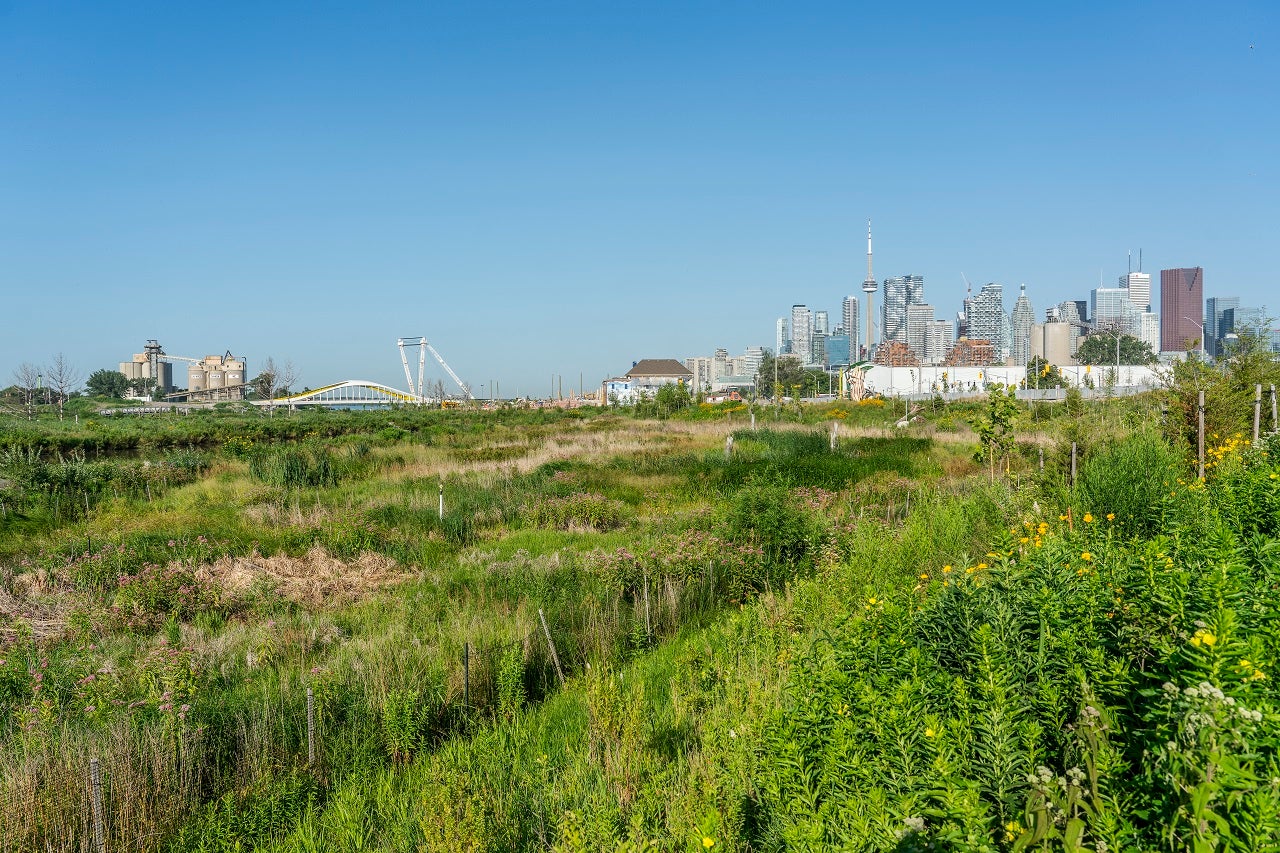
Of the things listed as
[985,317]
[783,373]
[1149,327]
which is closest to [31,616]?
[783,373]

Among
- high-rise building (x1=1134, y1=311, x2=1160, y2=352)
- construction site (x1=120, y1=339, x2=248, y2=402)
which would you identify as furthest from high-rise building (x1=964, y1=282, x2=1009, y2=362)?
construction site (x1=120, y1=339, x2=248, y2=402)

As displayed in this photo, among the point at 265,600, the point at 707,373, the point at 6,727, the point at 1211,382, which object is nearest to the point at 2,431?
the point at 265,600

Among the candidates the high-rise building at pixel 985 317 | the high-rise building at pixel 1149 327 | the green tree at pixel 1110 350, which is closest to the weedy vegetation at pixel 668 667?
the green tree at pixel 1110 350

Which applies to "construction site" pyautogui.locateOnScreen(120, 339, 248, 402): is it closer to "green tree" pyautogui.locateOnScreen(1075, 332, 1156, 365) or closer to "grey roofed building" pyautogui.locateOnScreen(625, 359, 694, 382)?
"grey roofed building" pyautogui.locateOnScreen(625, 359, 694, 382)

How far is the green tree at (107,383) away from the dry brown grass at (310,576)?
11033 centimetres

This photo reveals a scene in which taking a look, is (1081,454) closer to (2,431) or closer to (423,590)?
(423,590)

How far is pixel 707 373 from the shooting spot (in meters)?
198

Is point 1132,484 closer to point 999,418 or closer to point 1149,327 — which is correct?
point 999,418

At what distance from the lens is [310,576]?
35.1 feet

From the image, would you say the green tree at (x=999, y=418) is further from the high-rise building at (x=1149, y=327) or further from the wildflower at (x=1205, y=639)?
the high-rise building at (x=1149, y=327)

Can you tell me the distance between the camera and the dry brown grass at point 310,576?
9984 mm

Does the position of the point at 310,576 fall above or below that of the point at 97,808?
below

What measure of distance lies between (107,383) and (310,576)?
399 ft

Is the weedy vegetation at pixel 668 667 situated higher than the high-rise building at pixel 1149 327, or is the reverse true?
the high-rise building at pixel 1149 327
